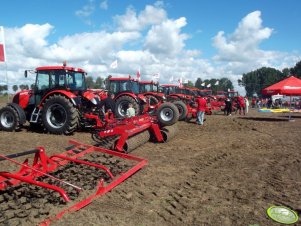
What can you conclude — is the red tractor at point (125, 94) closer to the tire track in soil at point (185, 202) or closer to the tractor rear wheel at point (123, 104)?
the tractor rear wheel at point (123, 104)

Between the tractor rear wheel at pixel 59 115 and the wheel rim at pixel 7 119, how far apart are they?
126 centimetres

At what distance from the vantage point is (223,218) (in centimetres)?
403

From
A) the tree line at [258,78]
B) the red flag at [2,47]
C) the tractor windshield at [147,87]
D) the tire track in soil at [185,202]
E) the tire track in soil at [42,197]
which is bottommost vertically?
the tire track in soil at [185,202]

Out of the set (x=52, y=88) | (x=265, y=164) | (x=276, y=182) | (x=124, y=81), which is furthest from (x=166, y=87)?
(x=276, y=182)

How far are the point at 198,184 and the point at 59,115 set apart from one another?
5.90 metres

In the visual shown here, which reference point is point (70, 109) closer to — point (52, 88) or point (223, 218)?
point (52, 88)

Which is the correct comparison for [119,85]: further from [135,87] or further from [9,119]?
[9,119]

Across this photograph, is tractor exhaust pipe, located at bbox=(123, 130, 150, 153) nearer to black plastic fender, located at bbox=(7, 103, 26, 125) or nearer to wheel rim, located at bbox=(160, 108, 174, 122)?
wheel rim, located at bbox=(160, 108, 174, 122)

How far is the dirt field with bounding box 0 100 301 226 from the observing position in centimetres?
403

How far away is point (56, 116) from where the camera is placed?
33.0 feet

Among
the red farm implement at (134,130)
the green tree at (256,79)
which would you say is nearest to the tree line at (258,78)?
the green tree at (256,79)

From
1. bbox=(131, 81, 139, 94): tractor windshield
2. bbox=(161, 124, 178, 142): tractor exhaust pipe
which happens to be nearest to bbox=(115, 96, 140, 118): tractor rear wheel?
bbox=(131, 81, 139, 94): tractor windshield

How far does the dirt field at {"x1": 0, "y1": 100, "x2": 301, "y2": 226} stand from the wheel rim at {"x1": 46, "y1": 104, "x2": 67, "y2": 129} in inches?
20.1

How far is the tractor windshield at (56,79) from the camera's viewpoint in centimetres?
1008
